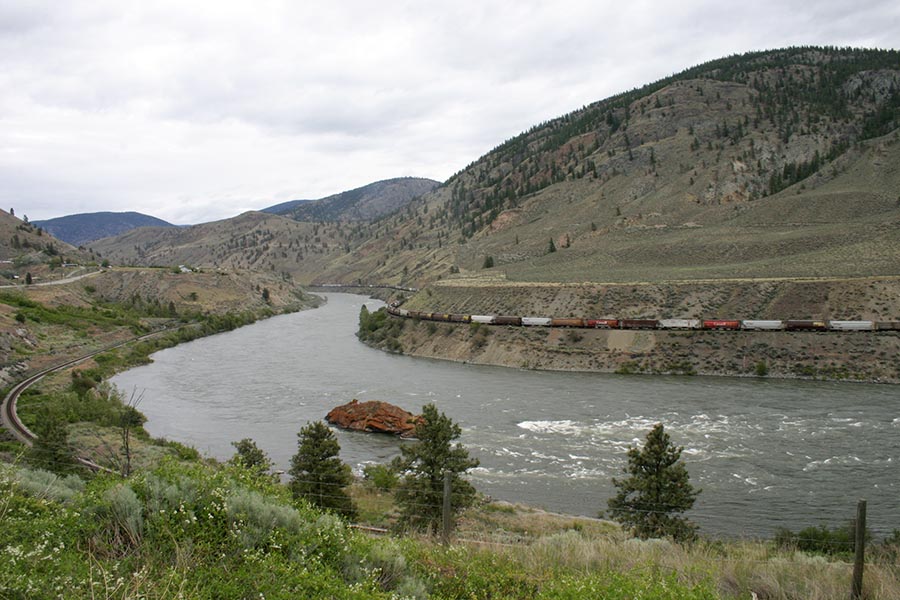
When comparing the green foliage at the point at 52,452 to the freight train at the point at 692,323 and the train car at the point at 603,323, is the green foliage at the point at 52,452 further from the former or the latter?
the train car at the point at 603,323

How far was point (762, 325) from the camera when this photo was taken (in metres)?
50.9

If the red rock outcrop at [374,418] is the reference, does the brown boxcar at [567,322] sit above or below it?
above

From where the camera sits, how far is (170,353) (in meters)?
66.8

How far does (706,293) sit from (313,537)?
57032 millimetres

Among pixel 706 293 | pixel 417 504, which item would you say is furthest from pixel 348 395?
pixel 706 293

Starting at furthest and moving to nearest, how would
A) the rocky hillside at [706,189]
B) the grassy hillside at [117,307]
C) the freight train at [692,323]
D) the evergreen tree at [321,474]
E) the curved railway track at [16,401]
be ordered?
the rocky hillside at [706,189] < the grassy hillside at [117,307] < the freight train at [692,323] < the curved railway track at [16,401] < the evergreen tree at [321,474]

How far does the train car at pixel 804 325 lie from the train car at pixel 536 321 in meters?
20.7

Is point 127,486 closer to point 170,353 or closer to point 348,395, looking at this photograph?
point 348,395

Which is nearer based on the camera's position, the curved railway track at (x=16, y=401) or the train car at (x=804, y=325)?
the curved railway track at (x=16, y=401)

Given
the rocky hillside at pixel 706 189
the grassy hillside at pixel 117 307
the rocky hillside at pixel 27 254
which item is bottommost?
the grassy hillside at pixel 117 307

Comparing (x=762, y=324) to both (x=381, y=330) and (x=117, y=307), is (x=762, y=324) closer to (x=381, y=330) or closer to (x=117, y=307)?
(x=381, y=330)

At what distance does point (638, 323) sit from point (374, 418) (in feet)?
97.2

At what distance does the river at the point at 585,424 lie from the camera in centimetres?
2372

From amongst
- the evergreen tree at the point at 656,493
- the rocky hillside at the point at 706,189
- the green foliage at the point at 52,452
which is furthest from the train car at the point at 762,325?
the green foliage at the point at 52,452
